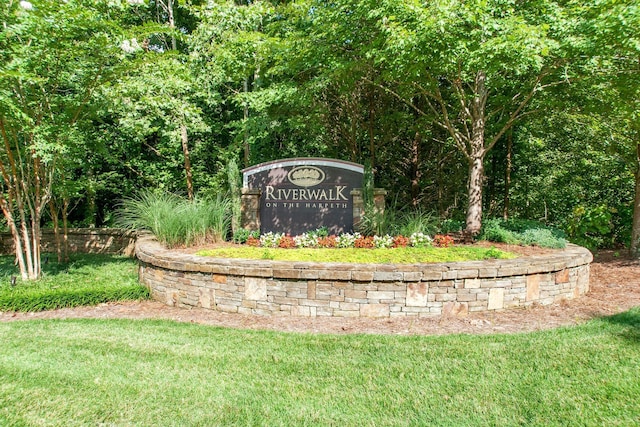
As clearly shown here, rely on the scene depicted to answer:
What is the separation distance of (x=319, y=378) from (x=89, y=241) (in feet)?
30.6

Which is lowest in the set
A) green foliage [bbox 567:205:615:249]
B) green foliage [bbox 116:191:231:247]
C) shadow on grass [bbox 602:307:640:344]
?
shadow on grass [bbox 602:307:640:344]

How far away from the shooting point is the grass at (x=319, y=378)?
2.55m

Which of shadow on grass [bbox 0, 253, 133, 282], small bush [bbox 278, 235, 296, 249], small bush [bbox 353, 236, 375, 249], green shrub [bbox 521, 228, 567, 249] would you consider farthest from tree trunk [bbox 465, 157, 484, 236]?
shadow on grass [bbox 0, 253, 133, 282]

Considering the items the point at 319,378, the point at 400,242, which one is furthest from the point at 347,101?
the point at 319,378

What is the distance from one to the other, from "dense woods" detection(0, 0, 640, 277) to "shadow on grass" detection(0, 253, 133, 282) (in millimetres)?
383

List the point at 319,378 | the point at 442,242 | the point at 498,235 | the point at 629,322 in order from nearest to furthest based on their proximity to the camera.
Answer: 1. the point at 319,378
2. the point at 629,322
3. the point at 442,242
4. the point at 498,235

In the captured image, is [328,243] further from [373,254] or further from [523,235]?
[523,235]

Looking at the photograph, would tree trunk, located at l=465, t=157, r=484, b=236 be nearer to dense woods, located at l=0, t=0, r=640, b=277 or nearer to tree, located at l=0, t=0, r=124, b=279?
dense woods, located at l=0, t=0, r=640, b=277

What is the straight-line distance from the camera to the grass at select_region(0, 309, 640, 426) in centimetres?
255

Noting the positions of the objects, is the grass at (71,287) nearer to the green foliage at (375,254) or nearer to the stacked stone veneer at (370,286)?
the stacked stone veneer at (370,286)

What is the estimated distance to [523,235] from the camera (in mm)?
6039

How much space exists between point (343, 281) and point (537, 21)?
4.46m

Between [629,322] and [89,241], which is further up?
[89,241]

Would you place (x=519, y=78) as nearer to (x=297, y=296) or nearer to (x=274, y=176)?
(x=274, y=176)
